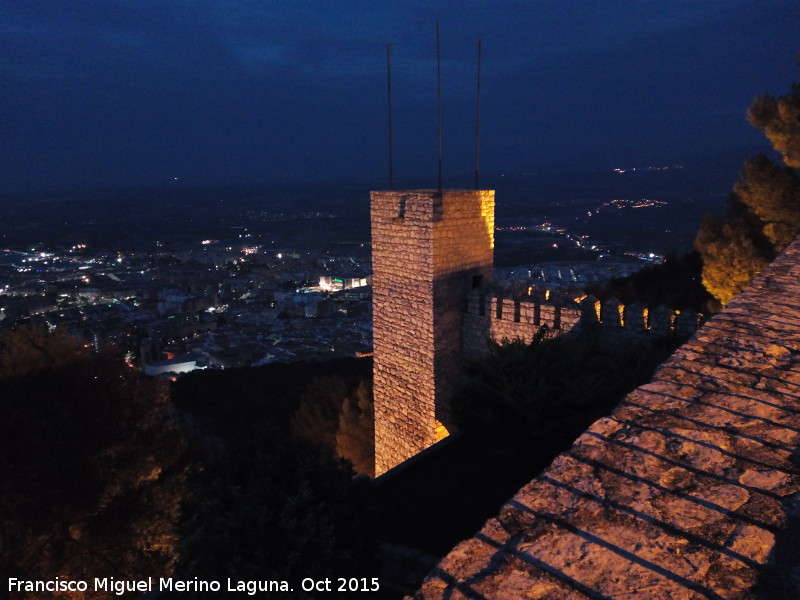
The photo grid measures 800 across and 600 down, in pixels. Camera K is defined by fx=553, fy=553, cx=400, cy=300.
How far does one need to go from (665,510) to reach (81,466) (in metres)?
9.62

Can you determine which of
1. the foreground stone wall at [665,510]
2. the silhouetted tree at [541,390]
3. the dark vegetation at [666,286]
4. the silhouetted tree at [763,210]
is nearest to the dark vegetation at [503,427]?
the silhouetted tree at [541,390]

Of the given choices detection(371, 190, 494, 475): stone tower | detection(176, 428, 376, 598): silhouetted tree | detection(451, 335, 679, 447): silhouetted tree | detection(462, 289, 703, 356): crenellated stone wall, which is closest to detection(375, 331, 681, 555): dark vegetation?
detection(451, 335, 679, 447): silhouetted tree

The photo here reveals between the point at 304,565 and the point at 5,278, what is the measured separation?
41.8 m

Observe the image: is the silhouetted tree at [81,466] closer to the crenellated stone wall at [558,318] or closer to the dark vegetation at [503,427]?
the dark vegetation at [503,427]

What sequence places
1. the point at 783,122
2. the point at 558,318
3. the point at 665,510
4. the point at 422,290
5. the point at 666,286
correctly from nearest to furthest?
the point at 665,510 < the point at 558,318 < the point at 422,290 < the point at 783,122 < the point at 666,286

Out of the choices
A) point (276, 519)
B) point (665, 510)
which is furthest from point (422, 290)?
point (665, 510)

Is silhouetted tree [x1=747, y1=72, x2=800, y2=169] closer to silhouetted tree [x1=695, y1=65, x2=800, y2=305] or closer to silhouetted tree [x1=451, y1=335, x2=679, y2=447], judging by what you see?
silhouetted tree [x1=695, y1=65, x2=800, y2=305]

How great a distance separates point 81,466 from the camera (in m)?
9.05

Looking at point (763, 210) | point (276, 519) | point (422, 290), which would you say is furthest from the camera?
point (763, 210)

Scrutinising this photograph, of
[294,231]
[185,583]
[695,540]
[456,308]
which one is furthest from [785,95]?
[294,231]

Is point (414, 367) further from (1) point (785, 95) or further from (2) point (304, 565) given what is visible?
(1) point (785, 95)

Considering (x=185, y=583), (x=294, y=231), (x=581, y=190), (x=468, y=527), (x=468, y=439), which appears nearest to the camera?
(x=185, y=583)

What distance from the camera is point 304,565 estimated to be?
3.86m

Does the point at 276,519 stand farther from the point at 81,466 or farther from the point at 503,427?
the point at 81,466
